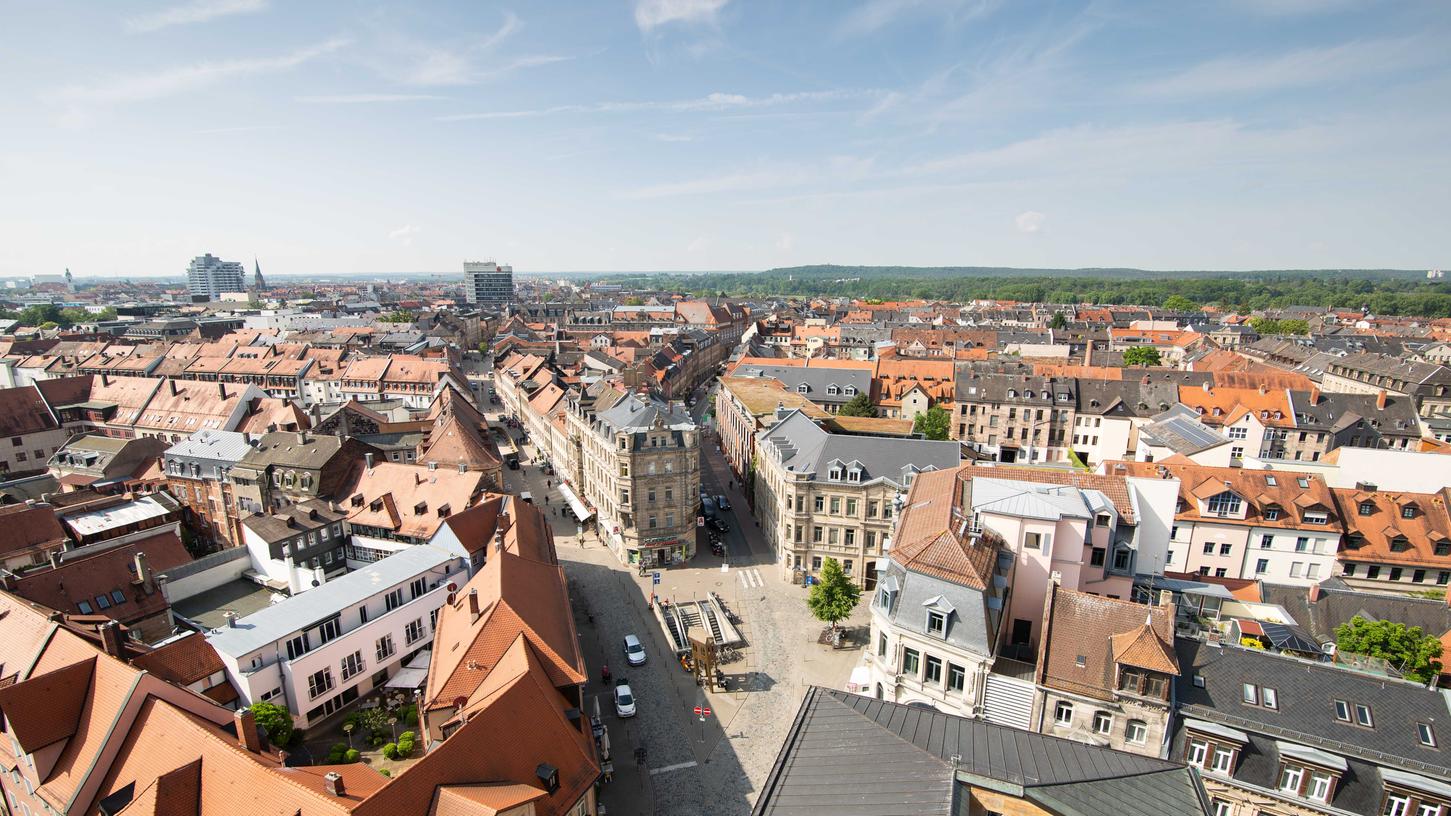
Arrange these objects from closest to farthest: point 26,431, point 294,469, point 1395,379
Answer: point 294,469 → point 26,431 → point 1395,379

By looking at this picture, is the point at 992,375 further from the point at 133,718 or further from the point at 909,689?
the point at 133,718

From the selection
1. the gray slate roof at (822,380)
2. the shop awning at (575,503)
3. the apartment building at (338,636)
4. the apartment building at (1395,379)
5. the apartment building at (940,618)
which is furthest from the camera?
the gray slate roof at (822,380)

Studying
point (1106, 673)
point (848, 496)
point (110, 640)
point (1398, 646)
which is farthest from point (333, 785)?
point (1398, 646)

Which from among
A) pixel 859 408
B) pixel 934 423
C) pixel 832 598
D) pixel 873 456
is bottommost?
pixel 832 598

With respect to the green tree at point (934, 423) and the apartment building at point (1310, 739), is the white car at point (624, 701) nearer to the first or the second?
the apartment building at point (1310, 739)

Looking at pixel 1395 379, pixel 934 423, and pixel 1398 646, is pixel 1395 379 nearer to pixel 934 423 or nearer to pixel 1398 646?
pixel 934 423

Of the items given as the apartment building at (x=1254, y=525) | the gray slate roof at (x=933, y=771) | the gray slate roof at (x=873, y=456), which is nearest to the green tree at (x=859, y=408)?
the gray slate roof at (x=873, y=456)
